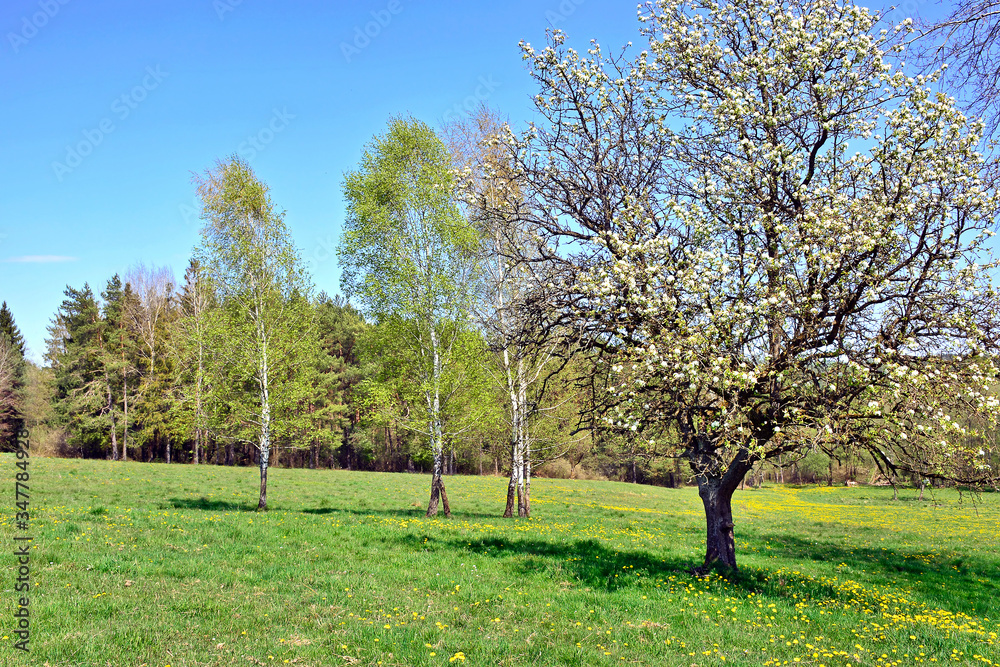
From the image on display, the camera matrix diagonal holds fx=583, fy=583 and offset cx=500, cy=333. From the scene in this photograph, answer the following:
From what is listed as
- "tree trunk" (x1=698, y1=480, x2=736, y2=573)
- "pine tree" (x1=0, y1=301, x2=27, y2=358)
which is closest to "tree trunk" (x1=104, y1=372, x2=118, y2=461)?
"pine tree" (x1=0, y1=301, x2=27, y2=358)

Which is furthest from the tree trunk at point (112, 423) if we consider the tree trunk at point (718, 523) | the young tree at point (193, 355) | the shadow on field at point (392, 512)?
the tree trunk at point (718, 523)

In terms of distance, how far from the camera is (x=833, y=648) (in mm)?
8250

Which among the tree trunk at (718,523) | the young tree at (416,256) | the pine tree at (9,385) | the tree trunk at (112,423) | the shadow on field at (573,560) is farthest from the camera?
the pine tree at (9,385)

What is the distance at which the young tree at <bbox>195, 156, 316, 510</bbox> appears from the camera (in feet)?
77.3

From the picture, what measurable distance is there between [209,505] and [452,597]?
1733 cm

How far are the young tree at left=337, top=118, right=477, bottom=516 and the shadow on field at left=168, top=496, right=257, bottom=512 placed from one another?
7.54m

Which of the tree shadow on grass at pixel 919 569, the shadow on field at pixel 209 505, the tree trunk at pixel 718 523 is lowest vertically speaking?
the tree shadow on grass at pixel 919 569

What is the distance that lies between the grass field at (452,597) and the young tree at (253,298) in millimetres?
5832

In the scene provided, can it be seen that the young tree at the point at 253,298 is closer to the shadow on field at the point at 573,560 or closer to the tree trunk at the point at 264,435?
the tree trunk at the point at 264,435

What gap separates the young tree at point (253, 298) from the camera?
23.6 m

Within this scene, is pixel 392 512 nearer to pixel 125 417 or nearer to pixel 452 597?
pixel 452 597

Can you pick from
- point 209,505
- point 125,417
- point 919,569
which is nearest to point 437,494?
point 209,505

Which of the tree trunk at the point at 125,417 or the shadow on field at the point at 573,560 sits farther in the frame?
the tree trunk at the point at 125,417

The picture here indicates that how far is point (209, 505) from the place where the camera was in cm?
2344
